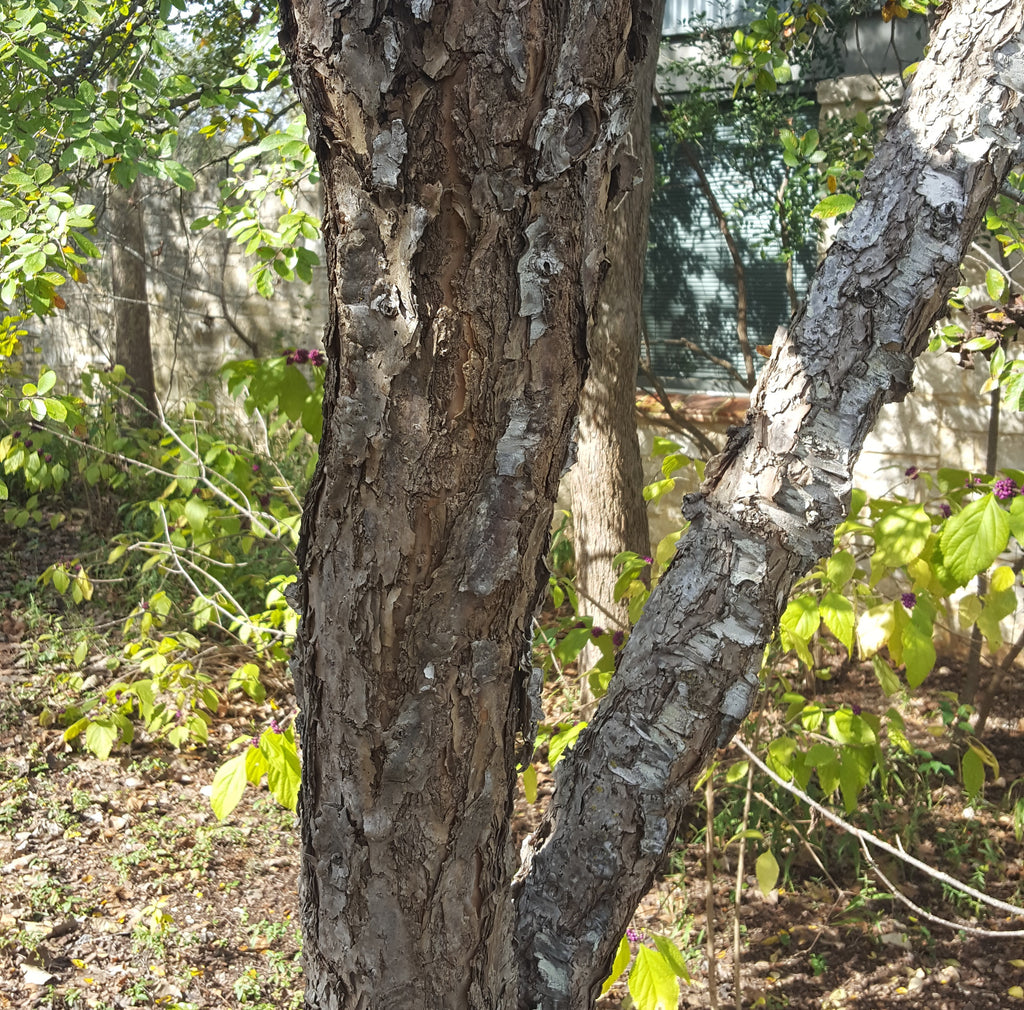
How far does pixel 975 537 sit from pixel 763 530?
97cm

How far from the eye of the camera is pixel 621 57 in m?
0.99

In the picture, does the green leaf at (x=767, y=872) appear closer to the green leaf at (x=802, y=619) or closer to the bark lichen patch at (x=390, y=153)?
the green leaf at (x=802, y=619)

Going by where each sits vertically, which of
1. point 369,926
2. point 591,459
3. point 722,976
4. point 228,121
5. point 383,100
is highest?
point 228,121

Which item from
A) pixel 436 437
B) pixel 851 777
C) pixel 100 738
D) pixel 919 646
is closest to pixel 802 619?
pixel 919 646

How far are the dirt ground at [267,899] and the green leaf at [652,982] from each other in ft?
4.20

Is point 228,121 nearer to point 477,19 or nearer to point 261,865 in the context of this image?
point 261,865

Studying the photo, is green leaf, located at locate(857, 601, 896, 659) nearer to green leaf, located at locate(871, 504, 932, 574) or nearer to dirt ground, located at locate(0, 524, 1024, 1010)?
green leaf, located at locate(871, 504, 932, 574)

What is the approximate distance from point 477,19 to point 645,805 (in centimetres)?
92

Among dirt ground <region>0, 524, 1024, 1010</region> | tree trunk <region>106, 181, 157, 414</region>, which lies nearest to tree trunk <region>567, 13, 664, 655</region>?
dirt ground <region>0, 524, 1024, 1010</region>

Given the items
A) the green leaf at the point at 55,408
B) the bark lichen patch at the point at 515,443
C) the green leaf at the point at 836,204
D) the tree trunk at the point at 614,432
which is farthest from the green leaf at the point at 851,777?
the green leaf at the point at 55,408

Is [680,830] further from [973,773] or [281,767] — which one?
[281,767]

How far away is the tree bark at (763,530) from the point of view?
4.06 feet

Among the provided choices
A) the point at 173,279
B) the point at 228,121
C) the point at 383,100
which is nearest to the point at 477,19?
the point at 383,100

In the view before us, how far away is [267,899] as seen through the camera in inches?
124
